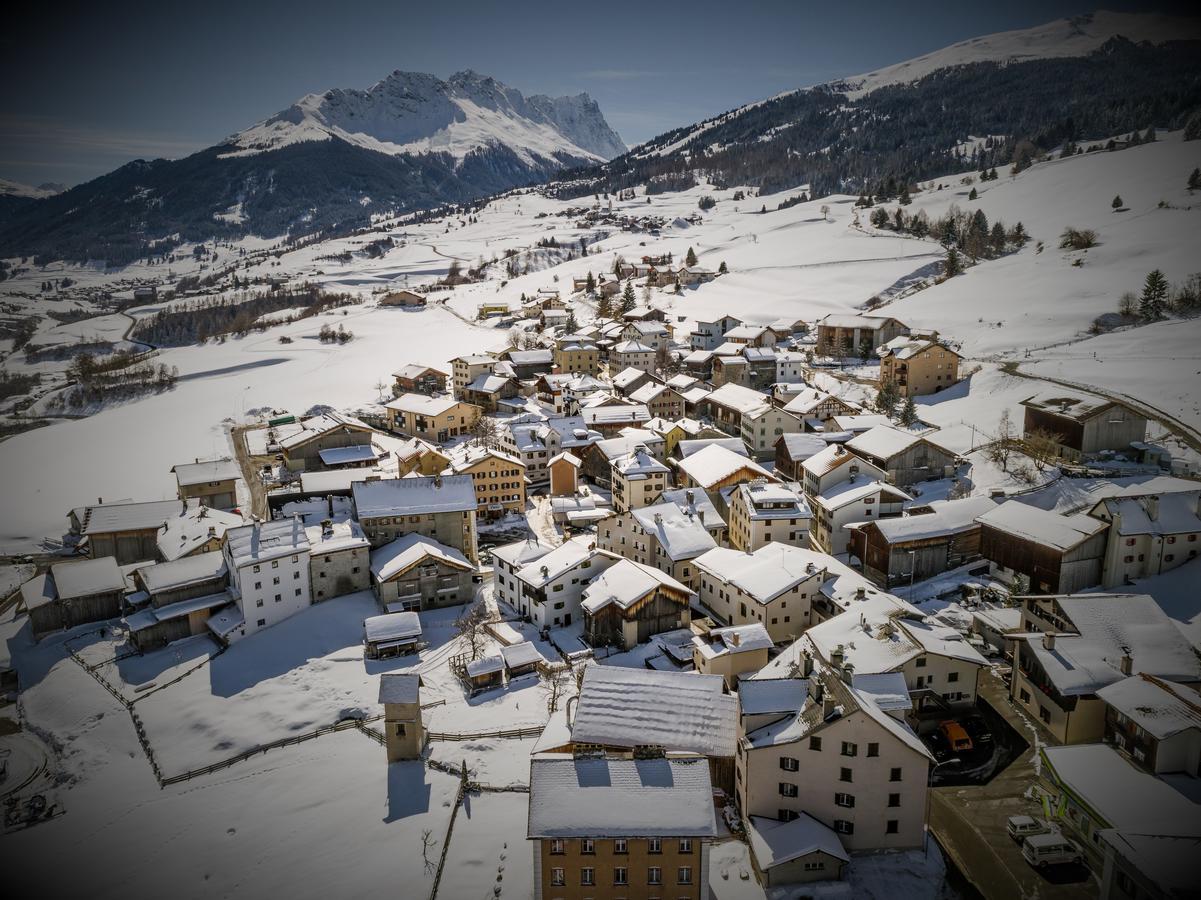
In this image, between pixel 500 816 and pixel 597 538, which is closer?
pixel 500 816

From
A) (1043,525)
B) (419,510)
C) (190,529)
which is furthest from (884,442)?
(190,529)

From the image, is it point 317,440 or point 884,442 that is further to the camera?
point 317,440

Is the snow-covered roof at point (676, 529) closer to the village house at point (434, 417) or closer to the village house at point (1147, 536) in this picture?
the village house at point (1147, 536)

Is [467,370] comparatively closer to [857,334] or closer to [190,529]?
[190,529]

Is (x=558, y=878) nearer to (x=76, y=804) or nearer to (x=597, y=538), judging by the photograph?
(x=76, y=804)

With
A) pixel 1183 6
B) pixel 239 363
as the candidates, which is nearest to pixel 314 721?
pixel 1183 6

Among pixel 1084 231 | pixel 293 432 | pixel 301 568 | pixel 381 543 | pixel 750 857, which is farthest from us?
pixel 1084 231

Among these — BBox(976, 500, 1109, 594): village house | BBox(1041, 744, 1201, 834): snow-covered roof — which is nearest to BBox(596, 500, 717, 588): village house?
BBox(976, 500, 1109, 594): village house
